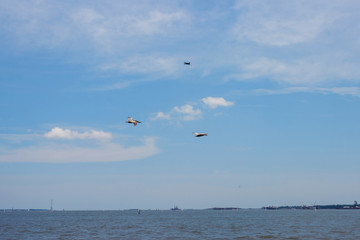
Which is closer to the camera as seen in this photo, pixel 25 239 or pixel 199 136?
pixel 199 136

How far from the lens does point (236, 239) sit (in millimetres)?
52844

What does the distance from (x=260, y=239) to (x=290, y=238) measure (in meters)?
4.59

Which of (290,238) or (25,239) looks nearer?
(290,238)

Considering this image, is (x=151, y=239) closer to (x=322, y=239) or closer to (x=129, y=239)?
(x=129, y=239)

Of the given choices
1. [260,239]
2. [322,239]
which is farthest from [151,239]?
[322,239]

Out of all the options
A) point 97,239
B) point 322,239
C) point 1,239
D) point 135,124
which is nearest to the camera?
point 135,124

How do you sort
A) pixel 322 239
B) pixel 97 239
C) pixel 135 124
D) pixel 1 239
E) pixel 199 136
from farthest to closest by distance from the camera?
1. pixel 1 239
2. pixel 97 239
3. pixel 322 239
4. pixel 199 136
5. pixel 135 124

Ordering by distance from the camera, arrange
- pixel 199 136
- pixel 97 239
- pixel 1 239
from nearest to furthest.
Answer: pixel 199 136, pixel 97 239, pixel 1 239

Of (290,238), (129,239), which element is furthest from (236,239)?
(129,239)

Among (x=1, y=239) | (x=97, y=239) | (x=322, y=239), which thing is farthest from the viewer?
(x=1, y=239)

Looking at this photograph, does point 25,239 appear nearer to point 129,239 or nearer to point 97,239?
point 97,239

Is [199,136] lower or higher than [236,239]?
higher

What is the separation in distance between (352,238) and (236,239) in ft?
56.6

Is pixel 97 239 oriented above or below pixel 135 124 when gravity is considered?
below
